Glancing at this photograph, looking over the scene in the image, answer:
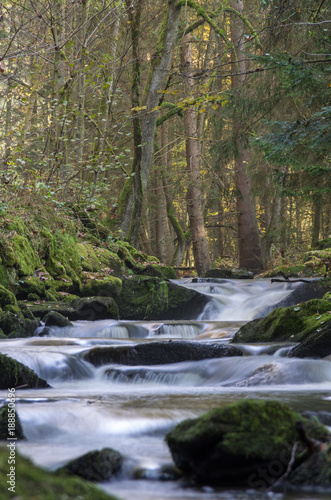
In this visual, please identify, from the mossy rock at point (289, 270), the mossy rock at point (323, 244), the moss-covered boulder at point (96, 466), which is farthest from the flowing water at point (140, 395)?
the mossy rock at point (323, 244)

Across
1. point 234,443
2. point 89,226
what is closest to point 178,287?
point 89,226

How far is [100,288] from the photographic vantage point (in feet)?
34.3

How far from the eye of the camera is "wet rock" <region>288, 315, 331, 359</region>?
5.70m

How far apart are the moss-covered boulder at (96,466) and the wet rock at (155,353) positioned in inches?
132

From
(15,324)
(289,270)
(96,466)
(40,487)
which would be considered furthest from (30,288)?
(289,270)

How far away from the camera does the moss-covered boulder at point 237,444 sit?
255 centimetres

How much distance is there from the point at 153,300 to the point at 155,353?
4519 millimetres

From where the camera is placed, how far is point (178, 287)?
1089 cm

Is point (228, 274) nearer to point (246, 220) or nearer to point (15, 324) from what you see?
point (246, 220)

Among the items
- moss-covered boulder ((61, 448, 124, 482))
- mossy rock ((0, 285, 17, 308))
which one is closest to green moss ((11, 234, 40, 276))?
mossy rock ((0, 285, 17, 308))

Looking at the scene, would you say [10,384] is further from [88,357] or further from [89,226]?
[89,226]

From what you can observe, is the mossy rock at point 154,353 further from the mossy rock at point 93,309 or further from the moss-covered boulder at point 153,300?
the moss-covered boulder at point 153,300

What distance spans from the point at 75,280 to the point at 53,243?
0.97 m

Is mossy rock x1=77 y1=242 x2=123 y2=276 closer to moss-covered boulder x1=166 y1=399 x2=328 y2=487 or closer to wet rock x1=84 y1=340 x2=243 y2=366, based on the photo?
wet rock x1=84 y1=340 x2=243 y2=366
